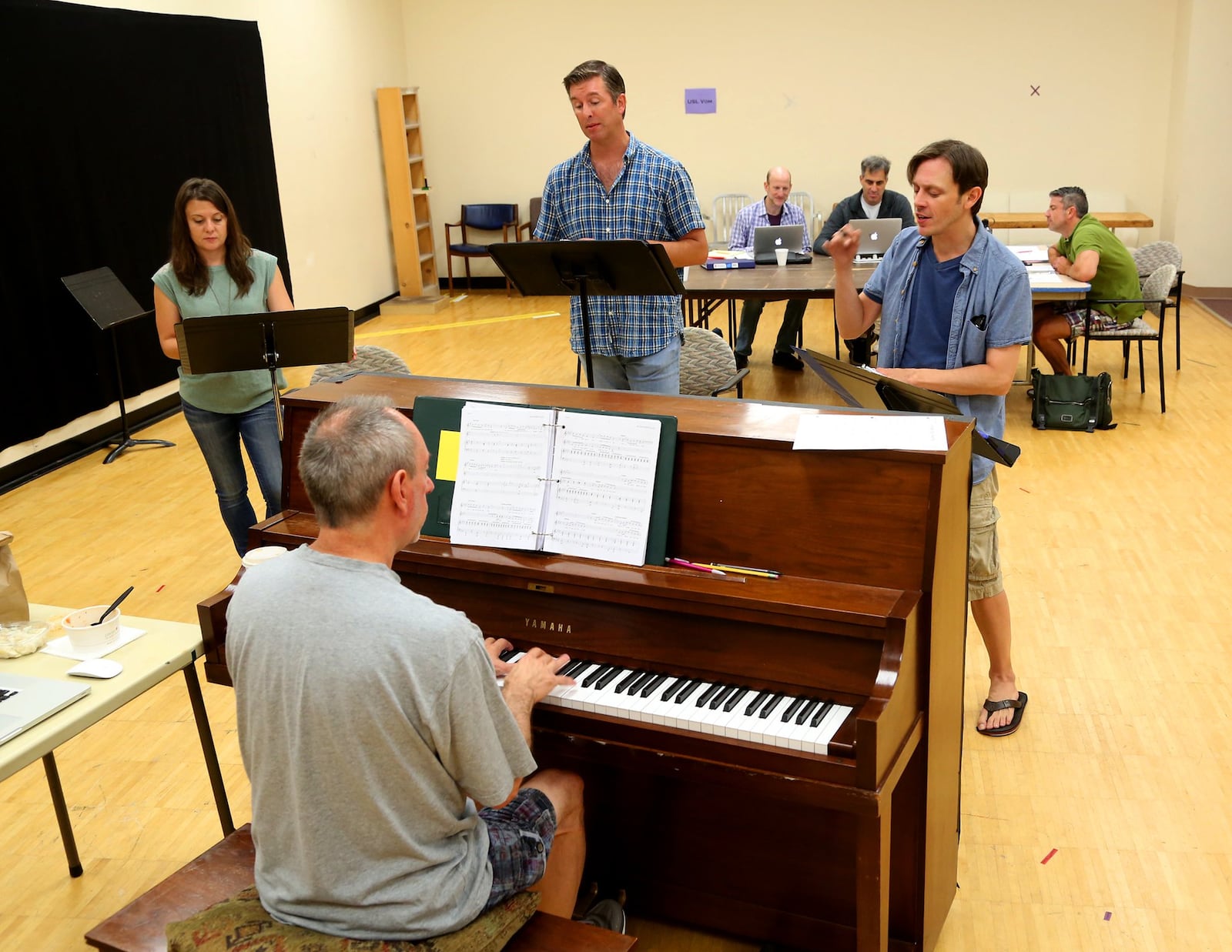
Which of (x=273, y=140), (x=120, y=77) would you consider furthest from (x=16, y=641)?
(x=273, y=140)

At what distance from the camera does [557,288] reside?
3668 mm

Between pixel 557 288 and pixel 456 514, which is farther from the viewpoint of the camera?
pixel 557 288

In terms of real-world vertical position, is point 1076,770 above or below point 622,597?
below

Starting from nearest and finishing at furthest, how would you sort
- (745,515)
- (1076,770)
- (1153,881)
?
(745,515) < (1153,881) < (1076,770)

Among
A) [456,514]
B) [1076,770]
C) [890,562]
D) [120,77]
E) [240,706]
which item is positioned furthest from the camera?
[120,77]

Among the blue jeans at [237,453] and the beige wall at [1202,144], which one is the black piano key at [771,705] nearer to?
the blue jeans at [237,453]

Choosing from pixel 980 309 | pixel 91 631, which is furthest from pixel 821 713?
pixel 91 631

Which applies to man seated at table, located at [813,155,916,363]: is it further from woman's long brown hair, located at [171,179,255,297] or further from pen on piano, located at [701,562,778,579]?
pen on piano, located at [701,562,778,579]

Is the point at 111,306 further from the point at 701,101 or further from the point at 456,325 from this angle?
the point at 701,101

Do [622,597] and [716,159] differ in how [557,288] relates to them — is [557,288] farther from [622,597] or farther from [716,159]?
[716,159]

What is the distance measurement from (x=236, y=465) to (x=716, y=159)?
800 centimetres

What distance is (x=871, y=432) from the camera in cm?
216

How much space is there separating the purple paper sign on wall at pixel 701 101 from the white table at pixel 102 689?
31.2 ft

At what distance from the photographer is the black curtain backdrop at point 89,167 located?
19.9 ft
